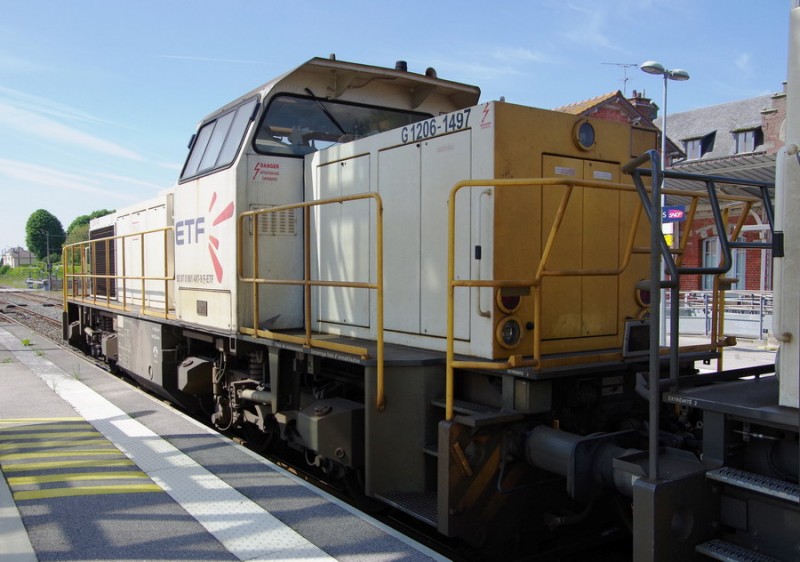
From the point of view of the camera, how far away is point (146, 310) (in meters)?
8.18

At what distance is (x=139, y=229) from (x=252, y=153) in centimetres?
439

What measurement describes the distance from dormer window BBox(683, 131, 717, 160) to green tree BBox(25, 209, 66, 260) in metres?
93.0

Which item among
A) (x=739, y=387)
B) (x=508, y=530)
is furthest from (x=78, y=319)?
(x=739, y=387)

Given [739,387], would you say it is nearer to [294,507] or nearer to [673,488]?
[673,488]

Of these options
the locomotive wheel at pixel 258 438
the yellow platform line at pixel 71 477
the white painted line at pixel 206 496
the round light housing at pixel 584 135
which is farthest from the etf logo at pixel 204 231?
the round light housing at pixel 584 135

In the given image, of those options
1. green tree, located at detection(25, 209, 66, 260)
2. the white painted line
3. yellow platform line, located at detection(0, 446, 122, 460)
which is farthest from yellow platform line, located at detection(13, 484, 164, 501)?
green tree, located at detection(25, 209, 66, 260)

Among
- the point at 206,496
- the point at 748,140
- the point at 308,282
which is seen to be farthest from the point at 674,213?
the point at 748,140

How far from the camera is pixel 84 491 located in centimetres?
425

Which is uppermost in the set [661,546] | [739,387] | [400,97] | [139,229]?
[400,97]

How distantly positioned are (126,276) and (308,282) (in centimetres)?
492

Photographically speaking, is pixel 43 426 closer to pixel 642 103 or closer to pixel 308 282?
pixel 308 282

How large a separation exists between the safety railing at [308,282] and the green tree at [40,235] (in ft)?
345

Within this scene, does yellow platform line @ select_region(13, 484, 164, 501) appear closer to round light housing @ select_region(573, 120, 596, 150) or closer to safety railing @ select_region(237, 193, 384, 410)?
safety railing @ select_region(237, 193, 384, 410)

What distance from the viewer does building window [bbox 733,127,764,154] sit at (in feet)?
101
